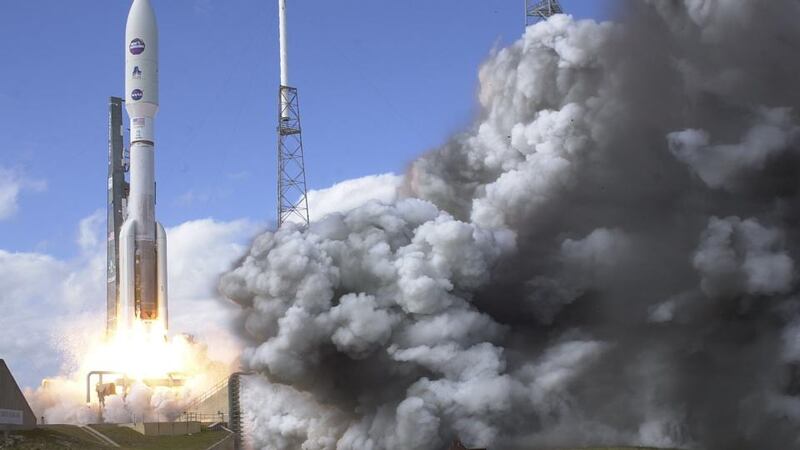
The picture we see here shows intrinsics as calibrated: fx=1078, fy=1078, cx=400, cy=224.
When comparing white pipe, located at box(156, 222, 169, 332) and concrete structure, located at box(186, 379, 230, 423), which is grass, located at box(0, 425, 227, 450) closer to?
concrete structure, located at box(186, 379, 230, 423)

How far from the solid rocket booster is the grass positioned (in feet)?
Result: 35.1

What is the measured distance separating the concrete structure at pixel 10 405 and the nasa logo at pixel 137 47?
96.4 ft

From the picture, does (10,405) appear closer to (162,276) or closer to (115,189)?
(162,276)

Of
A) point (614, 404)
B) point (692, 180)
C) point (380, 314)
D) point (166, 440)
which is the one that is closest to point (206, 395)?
point (166, 440)

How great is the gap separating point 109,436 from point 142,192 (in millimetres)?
20884

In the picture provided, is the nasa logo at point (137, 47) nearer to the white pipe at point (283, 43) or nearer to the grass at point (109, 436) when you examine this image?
the white pipe at point (283, 43)

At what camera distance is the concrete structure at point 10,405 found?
71938mm

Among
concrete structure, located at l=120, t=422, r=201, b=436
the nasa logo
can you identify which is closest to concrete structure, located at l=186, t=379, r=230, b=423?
concrete structure, located at l=120, t=422, r=201, b=436

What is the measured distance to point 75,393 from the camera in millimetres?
92625

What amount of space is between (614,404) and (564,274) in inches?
326

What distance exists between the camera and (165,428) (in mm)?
84500

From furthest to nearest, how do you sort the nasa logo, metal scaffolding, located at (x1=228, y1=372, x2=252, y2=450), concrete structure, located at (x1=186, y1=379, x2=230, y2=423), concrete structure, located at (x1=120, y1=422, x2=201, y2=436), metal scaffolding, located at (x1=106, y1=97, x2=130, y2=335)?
metal scaffolding, located at (x1=106, y1=97, x2=130, y2=335), the nasa logo, concrete structure, located at (x1=186, y1=379, x2=230, y2=423), metal scaffolding, located at (x1=228, y1=372, x2=252, y2=450), concrete structure, located at (x1=120, y1=422, x2=201, y2=436)

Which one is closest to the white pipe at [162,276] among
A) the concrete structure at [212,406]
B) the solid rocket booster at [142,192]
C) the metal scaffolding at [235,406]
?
the solid rocket booster at [142,192]

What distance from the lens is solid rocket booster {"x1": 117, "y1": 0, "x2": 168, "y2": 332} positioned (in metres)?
89.6
